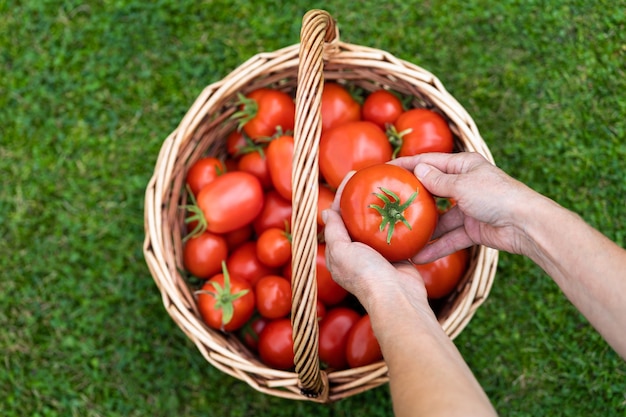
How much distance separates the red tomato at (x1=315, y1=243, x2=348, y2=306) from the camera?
1460 mm

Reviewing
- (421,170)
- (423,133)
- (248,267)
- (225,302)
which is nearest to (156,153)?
(248,267)

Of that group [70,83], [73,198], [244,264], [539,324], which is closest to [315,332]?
[244,264]

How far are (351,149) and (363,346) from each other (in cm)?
49

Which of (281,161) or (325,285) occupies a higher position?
(281,161)

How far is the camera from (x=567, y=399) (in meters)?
1.76

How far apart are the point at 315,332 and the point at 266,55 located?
787 mm

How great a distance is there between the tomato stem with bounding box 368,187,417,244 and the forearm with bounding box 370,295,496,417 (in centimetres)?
16

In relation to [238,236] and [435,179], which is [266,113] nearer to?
[238,236]

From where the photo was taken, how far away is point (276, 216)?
1.57 metres

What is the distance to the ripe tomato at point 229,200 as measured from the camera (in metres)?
1.47

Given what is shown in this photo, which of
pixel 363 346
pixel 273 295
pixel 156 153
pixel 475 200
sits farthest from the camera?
pixel 156 153

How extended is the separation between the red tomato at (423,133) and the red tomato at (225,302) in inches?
22.5

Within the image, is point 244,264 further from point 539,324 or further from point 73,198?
point 539,324

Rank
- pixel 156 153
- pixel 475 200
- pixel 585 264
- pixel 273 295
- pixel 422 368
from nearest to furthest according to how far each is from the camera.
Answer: pixel 422 368 → pixel 585 264 → pixel 475 200 → pixel 273 295 → pixel 156 153
